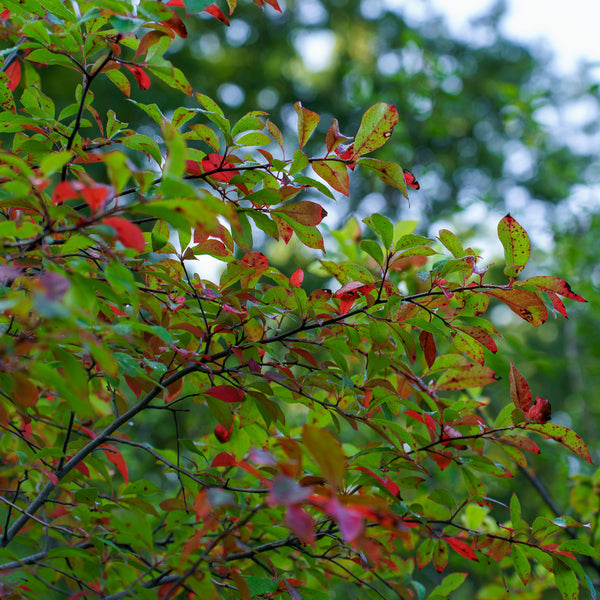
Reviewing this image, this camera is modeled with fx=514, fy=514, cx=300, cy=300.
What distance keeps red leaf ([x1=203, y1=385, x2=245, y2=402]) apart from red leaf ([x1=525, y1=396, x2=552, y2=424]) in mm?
508

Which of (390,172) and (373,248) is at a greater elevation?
(390,172)

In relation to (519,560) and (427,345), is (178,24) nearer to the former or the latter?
(427,345)

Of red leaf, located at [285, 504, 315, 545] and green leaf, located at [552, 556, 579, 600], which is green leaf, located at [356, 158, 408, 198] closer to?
red leaf, located at [285, 504, 315, 545]

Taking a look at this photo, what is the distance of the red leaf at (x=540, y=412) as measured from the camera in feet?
2.89

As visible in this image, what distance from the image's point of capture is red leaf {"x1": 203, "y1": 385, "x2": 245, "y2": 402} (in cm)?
88

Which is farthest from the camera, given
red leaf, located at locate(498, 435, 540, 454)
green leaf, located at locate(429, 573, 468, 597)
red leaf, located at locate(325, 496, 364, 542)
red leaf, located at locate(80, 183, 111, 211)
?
green leaf, located at locate(429, 573, 468, 597)

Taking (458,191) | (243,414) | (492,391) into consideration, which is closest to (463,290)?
(243,414)

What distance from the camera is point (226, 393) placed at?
885 millimetres

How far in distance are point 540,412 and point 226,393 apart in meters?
0.54

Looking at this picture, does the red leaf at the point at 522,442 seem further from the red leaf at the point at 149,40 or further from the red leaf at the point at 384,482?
the red leaf at the point at 149,40

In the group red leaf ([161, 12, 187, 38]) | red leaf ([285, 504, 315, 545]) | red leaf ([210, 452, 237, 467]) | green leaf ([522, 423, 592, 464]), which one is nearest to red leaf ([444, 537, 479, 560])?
green leaf ([522, 423, 592, 464])

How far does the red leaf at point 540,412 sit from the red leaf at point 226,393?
51 centimetres

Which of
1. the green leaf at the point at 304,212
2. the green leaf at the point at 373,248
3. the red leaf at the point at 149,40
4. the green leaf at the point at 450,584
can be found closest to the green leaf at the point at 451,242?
the green leaf at the point at 373,248

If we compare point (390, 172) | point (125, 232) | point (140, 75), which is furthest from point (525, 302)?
point (140, 75)
